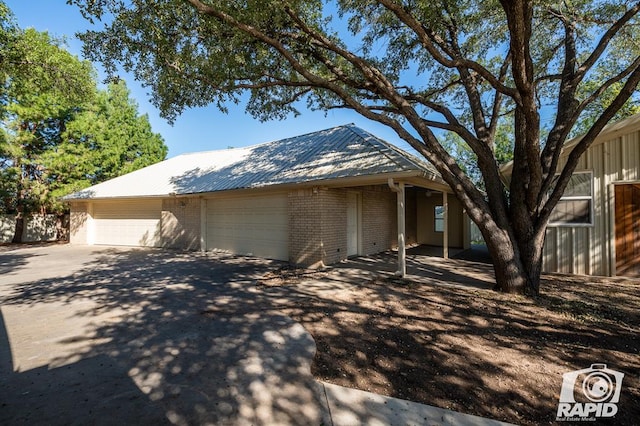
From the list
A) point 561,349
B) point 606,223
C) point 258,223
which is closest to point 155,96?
point 258,223

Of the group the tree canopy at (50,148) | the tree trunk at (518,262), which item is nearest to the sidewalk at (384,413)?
the tree trunk at (518,262)

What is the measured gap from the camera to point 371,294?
19.2 ft

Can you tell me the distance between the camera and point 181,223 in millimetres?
13430

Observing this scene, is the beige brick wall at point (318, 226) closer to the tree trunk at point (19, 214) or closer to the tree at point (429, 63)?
the tree at point (429, 63)

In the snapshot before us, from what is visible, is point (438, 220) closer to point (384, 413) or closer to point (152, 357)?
point (384, 413)

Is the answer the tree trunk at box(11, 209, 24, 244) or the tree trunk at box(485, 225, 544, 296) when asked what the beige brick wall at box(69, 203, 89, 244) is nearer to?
the tree trunk at box(11, 209, 24, 244)

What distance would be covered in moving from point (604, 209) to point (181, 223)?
14.9 metres

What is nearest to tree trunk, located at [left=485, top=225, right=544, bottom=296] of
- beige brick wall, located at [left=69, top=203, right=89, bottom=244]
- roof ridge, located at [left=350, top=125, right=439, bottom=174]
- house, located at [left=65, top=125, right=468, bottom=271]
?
house, located at [left=65, top=125, right=468, bottom=271]

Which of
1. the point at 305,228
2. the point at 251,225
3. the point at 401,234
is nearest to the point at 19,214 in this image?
the point at 251,225

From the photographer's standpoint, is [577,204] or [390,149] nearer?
[577,204]

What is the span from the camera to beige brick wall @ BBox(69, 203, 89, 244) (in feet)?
53.0

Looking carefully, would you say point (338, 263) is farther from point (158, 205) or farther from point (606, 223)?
point (158, 205)

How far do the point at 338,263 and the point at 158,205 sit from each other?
10.3 meters

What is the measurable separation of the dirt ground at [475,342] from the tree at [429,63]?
119 cm
